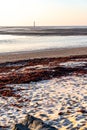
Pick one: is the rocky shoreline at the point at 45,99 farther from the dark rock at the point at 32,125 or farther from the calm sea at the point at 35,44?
the calm sea at the point at 35,44

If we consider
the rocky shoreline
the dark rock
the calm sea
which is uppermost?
the dark rock

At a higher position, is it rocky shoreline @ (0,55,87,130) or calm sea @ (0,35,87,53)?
rocky shoreline @ (0,55,87,130)

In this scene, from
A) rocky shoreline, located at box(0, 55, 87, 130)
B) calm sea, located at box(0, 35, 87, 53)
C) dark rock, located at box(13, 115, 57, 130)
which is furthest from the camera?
calm sea, located at box(0, 35, 87, 53)

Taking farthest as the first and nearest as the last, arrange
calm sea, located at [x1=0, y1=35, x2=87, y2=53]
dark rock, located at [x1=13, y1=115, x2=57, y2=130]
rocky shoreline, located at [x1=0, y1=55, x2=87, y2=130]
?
calm sea, located at [x1=0, y1=35, x2=87, y2=53] → rocky shoreline, located at [x1=0, y1=55, x2=87, y2=130] → dark rock, located at [x1=13, y1=115, x2=57, y2=130]

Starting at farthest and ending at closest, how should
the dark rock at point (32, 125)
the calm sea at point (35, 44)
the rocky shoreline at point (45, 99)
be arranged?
the calm sea at point (35, 44)
the rocky shoreline at point (45, 99)
the dark rock at point (32, 125)

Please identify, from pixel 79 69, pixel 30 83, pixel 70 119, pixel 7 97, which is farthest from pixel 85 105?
pixel 79 69

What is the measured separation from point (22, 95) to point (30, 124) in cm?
543

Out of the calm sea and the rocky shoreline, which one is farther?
the calm sea

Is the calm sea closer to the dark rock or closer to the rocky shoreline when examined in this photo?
the rocky shoreline

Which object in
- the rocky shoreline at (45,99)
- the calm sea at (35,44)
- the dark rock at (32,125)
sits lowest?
the calm sea at (35,44)

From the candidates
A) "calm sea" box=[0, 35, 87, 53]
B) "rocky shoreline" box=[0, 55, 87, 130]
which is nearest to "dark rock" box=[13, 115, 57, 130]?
"rocky shoreline" box=[0, 55, 87, 130]

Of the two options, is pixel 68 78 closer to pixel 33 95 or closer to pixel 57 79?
pixel 57 79

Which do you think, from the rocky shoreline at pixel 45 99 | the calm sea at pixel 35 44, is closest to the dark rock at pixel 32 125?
the rocky shoreline at pixel 45 99

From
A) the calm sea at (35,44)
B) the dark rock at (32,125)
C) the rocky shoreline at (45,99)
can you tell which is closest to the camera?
the dark rock at (32,125)
